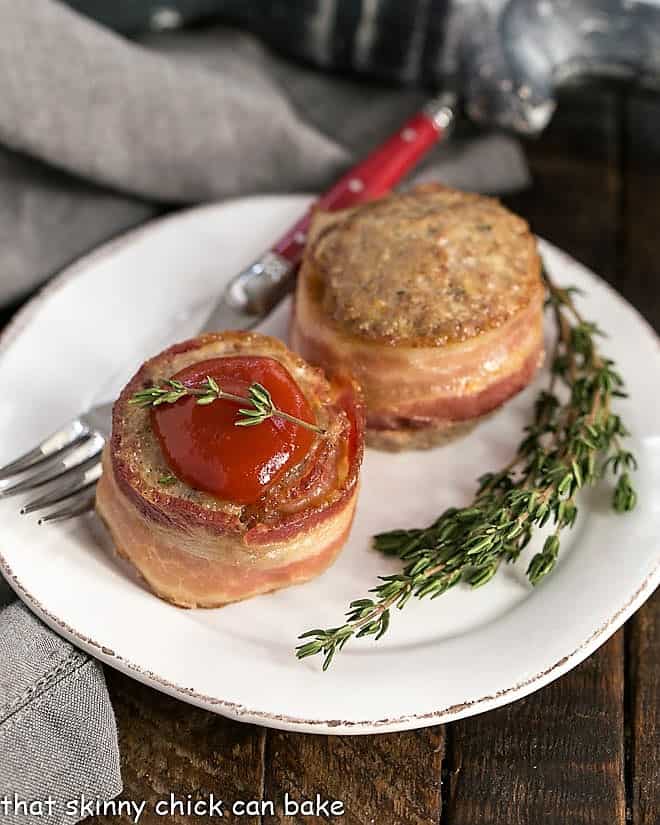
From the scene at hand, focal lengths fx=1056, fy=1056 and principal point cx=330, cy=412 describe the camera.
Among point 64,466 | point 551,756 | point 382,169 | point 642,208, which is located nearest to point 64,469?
point 64,466

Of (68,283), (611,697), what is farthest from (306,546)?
(68,283)

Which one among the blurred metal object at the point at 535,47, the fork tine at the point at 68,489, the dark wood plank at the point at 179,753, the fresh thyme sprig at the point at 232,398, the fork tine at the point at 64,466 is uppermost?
the fresh thyme sprig at the point at 232,398

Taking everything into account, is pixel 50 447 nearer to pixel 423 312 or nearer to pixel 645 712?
pixel 423 312

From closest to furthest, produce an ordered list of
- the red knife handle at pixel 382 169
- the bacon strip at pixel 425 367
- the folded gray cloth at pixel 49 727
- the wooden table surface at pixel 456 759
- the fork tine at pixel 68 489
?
the folded gray cloth at pixel 49 727 < the wooden table surface at pixel 456 759 < the fork tine at pixel 68 489 < the bacon strip at pixel 425 367 < the red knife handle at pixel 382 169

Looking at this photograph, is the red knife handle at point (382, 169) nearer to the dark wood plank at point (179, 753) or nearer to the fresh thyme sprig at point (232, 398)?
the fresh thyme sprig at point (232, 398)

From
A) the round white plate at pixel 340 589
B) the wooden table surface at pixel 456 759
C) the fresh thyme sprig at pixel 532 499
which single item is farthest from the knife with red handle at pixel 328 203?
the wooden table surface at pixel 456 759

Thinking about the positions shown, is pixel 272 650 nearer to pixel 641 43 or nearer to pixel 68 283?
pixel 68 283

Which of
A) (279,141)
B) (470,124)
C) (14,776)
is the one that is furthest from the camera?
(470,124)
